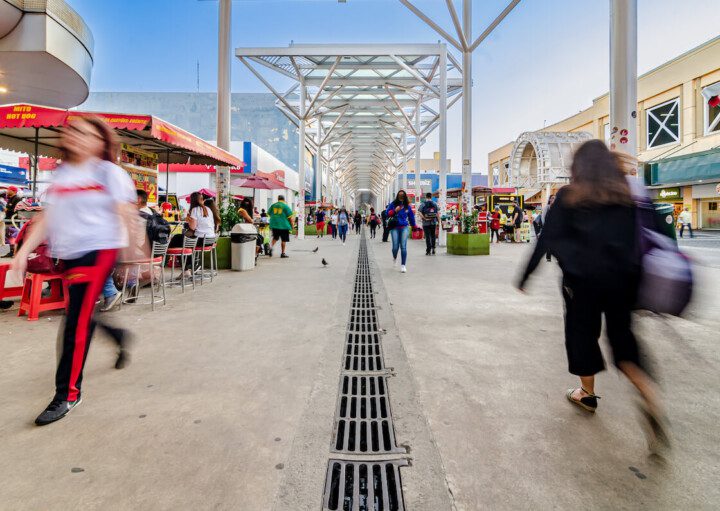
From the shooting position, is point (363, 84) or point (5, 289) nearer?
point (5, 289)

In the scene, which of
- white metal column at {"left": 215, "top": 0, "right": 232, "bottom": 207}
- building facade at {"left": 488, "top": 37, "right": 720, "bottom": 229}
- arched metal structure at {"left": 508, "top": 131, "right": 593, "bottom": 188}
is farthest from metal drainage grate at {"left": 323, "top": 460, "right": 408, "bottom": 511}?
arched metal structure at {"left": 508, "top": 131, "right": 593, "bottom": 188}

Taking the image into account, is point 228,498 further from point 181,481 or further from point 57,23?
point 57,23

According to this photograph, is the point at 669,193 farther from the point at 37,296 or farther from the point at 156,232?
the point at 37,296

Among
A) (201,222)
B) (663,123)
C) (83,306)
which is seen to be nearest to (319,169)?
(663,123)

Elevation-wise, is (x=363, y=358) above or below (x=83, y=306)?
below

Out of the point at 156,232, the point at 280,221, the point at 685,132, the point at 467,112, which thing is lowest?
the point at 156,232

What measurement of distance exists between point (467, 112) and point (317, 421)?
43.9 feet

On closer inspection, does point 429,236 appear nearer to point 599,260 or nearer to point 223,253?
point 223,253

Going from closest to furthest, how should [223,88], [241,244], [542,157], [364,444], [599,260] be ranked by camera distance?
[599,260] < [364,444] < [241,244] < [223,88] < [542,157]

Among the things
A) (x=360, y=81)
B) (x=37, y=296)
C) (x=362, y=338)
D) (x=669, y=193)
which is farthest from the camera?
(x=669, y=193)

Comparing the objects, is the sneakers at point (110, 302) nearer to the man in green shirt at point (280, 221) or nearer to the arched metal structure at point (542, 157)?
the man in green shirt at point (280, 221)

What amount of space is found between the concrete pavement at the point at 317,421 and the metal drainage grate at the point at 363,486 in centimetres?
6

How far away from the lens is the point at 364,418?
2332mm

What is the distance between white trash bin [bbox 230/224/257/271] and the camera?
8586mm
